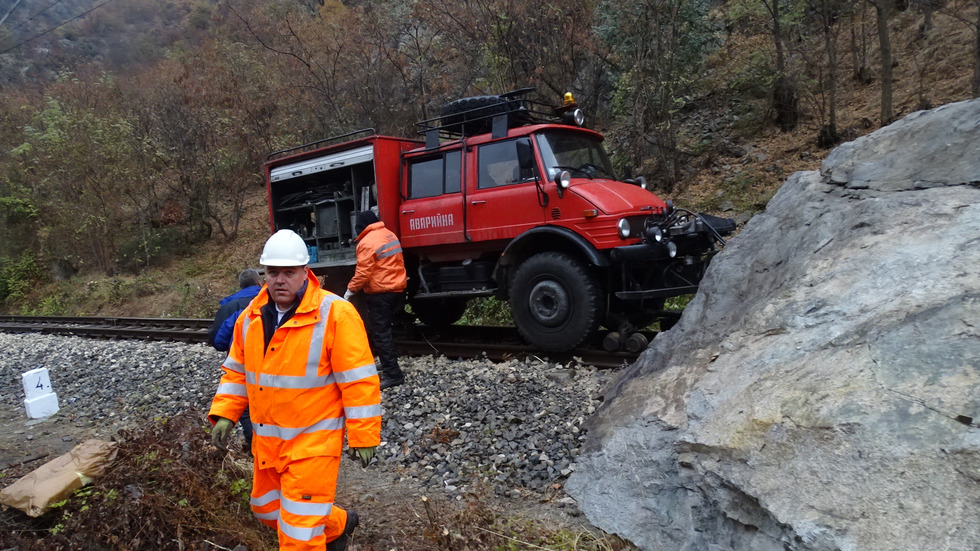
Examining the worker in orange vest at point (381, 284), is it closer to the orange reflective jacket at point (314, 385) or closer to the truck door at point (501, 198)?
the truck door at point (501, 198)

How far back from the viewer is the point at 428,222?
7156 mm

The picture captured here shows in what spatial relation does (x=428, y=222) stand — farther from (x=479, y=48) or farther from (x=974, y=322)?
(x=479, y=48)

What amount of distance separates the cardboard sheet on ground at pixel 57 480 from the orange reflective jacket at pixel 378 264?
2.62m

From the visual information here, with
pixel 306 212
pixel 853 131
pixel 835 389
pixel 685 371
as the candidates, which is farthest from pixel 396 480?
pixel 853 131

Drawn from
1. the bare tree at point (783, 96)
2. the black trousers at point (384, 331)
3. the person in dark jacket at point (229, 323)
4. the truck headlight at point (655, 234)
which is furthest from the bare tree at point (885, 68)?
the person in dark jacket at point (229, 323)

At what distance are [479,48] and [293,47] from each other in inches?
213

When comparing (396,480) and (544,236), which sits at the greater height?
(544,236)

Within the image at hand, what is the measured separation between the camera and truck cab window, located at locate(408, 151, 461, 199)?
23.1 ft

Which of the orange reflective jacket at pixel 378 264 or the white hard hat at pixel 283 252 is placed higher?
the white hard hat at pixel 283 252

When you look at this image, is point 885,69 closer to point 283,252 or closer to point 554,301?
point 554,301

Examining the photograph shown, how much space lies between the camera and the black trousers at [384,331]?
5.87 metres

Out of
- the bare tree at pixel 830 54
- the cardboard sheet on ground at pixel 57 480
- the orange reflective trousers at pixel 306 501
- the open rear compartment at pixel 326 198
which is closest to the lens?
the orange reflective trousers at pixel 306 501

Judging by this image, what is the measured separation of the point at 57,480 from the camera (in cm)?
360

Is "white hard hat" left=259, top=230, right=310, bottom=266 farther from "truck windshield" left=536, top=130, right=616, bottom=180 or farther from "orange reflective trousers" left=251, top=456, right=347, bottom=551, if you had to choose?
"truck windshield" left=536, top=130, right=616, bottom=180
